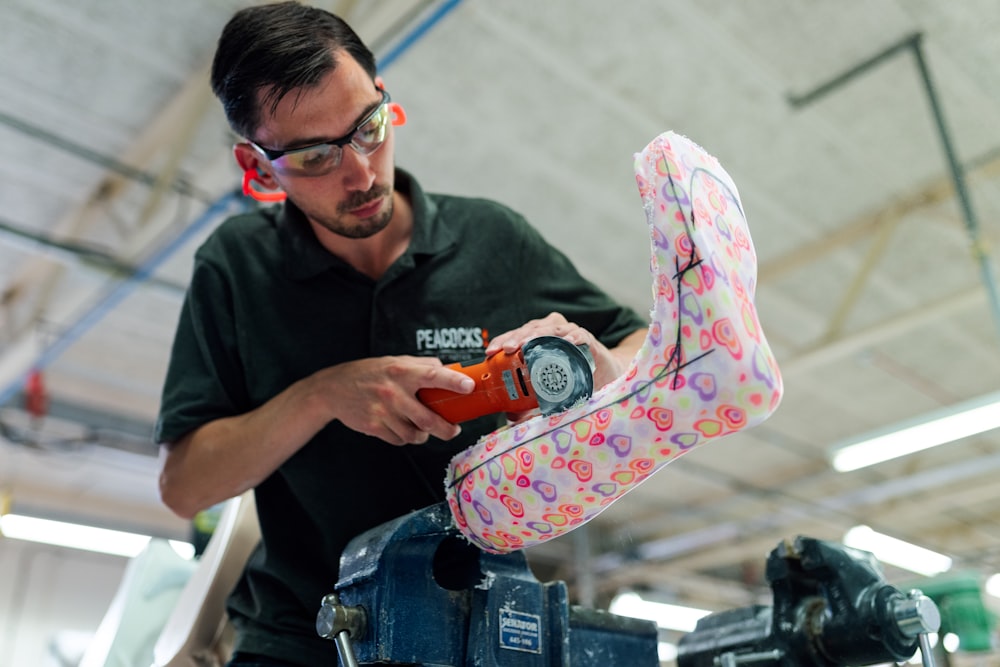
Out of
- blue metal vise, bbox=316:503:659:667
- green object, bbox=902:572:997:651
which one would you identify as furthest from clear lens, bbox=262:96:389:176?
green object, bbox=902:572:997:651

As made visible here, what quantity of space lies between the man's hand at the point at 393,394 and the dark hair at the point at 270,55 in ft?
1.39

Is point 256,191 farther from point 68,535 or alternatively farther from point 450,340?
point 68,535

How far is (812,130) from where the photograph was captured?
492 cm

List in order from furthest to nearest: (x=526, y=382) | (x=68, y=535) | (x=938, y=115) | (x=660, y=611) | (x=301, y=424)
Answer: (x=660, y=611) → (x=68, y=535) → (x=938, y=115) → (x=301, y=424) → (x=526, y=382)

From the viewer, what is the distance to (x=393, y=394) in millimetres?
1069

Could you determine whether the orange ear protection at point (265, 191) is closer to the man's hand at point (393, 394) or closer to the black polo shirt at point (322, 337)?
the black polo shirt at point (322, 337)

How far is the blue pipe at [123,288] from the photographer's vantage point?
4.50 m

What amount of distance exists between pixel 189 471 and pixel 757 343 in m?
0.85

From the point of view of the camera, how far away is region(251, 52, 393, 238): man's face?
1.28m

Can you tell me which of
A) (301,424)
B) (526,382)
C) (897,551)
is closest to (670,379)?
(526,382)

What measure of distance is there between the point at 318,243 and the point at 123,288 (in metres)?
4.13

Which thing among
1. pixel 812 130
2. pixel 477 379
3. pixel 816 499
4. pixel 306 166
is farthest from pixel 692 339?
pixel 816 499

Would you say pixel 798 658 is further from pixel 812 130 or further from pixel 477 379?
pixel 812 130

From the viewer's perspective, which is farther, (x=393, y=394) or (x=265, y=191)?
(x=265, y=191)
